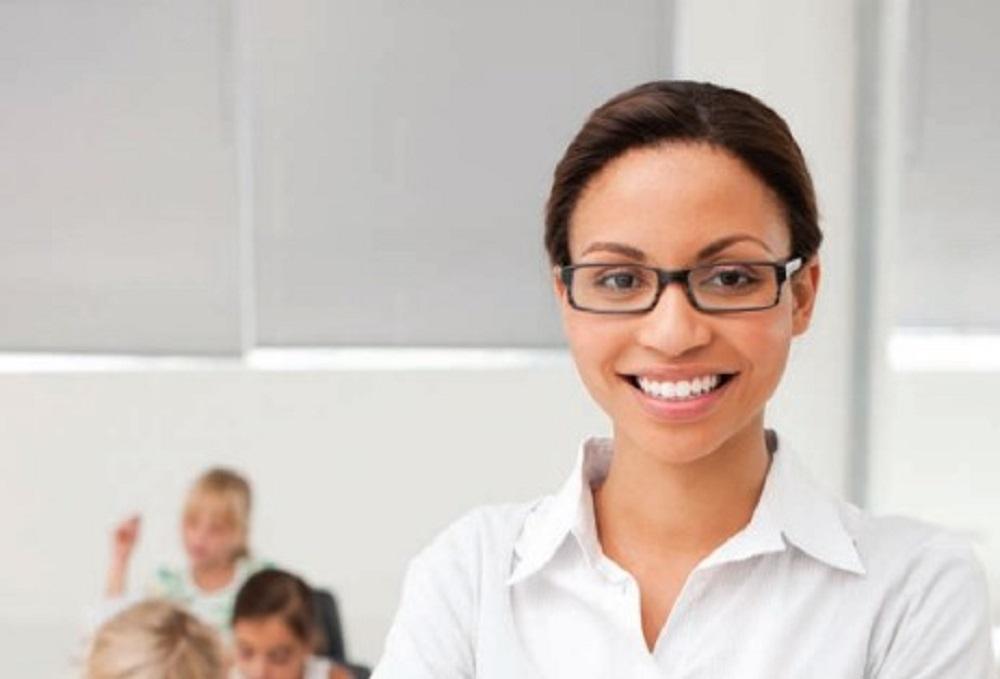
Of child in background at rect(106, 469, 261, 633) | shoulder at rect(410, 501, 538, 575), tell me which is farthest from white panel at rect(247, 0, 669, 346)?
shoulder at rect(410, 501, 538, 575)

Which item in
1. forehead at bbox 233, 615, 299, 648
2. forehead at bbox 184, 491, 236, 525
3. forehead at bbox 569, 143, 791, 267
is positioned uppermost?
forehead at bbox 569, 143, 791, 267

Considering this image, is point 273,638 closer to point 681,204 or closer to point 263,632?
point 263,632

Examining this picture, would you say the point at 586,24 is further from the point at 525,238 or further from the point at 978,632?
the point at 978,632

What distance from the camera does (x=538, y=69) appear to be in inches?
144

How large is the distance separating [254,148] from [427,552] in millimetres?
2599

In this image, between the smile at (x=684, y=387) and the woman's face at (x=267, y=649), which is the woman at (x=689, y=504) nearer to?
the smile at (x=684, y=387)

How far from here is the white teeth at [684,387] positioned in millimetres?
1004

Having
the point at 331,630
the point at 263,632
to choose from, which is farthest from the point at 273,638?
the point at 331,630

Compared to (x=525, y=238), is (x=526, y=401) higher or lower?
lower

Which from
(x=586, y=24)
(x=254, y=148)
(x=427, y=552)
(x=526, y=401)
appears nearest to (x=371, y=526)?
(x=526, y=401)

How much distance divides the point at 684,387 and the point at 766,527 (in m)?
0.14

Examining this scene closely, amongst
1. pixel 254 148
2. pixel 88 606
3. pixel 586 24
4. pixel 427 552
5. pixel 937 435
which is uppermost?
pixel 586 24

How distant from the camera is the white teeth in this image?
39.5 inches

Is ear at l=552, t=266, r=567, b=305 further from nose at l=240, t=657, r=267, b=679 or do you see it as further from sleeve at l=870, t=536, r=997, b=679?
nose at l=240, t=657, r=267, b=679
